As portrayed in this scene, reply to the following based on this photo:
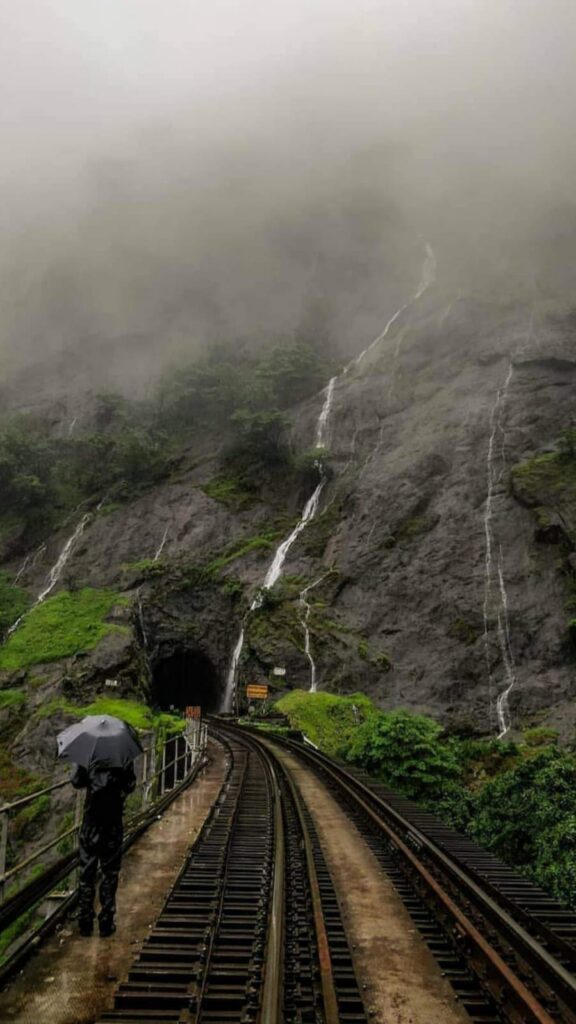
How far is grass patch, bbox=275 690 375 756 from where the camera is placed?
2356cm

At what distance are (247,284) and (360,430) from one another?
46.7 meters

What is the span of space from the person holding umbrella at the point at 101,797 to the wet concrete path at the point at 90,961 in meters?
0.23

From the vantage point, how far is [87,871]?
5.00m

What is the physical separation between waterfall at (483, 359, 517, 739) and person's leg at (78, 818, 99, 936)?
2312 centimetres

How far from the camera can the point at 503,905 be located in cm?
596

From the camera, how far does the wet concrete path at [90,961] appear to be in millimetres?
3910

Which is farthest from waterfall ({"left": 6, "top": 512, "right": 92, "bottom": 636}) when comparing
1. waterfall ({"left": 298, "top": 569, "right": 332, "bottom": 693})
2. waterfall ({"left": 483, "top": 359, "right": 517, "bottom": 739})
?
waterfall ({"left": 483, "top": 359, "right": 517, "bottom": 739})

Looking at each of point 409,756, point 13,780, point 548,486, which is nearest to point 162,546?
point 548,486

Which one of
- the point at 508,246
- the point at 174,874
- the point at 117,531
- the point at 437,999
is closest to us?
the point at 437,999

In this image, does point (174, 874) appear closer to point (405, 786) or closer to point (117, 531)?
point (405, 786)

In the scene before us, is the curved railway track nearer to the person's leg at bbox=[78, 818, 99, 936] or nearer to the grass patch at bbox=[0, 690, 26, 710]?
the person's leg at bbox=[78, 818, 99, 936]

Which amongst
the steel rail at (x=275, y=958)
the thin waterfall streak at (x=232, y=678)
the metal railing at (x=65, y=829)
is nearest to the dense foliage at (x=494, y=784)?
the steel rail at (x=275, y=958)

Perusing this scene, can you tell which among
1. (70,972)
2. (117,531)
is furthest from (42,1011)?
(117,531)

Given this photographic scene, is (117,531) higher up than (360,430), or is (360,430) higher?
(360,430)
